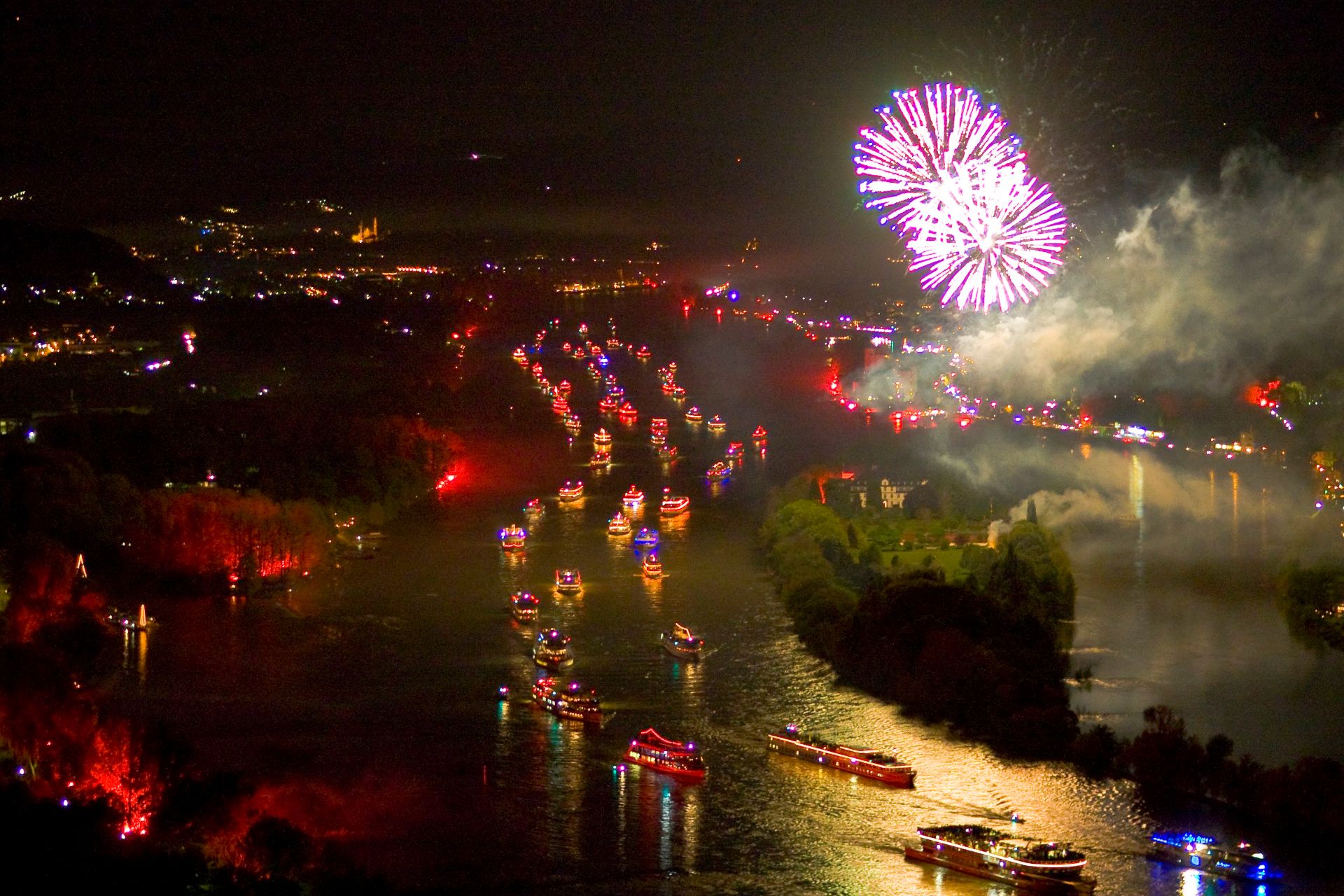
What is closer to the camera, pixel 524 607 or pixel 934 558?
pixel 524 607

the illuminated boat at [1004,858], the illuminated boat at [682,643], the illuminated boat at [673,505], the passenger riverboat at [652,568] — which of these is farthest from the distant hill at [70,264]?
the illuminated boat at [1004,858]

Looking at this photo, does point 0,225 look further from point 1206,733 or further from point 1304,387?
point 1206,733

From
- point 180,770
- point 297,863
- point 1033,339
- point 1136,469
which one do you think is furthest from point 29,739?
point 1033,339

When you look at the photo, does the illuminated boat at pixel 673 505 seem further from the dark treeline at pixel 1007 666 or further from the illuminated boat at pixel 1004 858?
the illuminated boat at pixel 1004 858

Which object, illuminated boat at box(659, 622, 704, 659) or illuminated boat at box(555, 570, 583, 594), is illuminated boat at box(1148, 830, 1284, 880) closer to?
illuminated boat at box(659, 622, 704, 659)

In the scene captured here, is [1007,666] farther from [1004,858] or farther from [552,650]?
[552,650]

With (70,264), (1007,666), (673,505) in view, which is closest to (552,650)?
(1007,666)

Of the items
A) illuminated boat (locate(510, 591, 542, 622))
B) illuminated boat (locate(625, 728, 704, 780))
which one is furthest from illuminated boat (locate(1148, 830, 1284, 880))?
illuminated boat (locate(510, 591, 542, 622))
